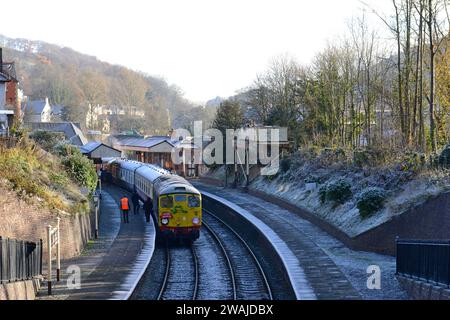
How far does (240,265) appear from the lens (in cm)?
2256

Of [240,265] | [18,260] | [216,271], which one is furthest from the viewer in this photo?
[240,265]

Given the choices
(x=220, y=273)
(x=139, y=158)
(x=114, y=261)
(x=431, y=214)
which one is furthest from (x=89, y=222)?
(x=139, y=158)

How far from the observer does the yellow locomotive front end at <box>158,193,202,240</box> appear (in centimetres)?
2550

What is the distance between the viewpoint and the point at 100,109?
130 meters

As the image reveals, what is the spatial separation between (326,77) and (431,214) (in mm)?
23089

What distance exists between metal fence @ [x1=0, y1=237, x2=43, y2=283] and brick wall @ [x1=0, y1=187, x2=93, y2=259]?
5.56ft

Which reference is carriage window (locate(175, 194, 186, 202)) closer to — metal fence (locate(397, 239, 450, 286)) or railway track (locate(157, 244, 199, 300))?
railway track (locate(157, 244, 199, 300))

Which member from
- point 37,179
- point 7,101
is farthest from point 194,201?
point 7,101

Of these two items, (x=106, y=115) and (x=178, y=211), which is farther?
(x=106, y=115)

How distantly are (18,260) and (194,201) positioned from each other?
12268mm

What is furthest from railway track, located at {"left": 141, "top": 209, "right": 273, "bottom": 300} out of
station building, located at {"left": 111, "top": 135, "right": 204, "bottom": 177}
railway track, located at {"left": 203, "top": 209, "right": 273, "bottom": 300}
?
station building, located at {"left": 111, "top": 135, "right": 204, "bottom": 177}

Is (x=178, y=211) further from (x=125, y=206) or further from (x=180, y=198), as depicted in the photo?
(x=125, y=206)
